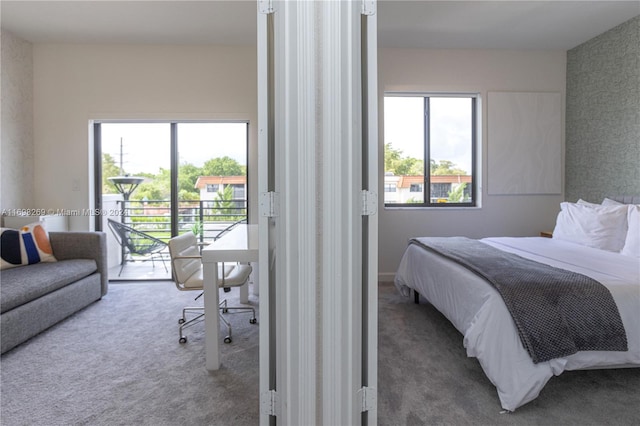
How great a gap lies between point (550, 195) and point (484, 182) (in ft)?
2.90

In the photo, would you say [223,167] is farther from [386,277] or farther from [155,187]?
[386,277]

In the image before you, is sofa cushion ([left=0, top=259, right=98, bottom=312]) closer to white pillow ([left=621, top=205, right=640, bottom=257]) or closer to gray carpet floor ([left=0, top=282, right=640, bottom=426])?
gray carpet floor ([left=0, top=282, right=640, bottom=426])

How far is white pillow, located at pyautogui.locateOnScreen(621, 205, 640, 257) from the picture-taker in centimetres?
253

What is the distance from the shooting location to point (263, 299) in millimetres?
1358

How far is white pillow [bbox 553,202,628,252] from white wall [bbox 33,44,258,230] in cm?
358

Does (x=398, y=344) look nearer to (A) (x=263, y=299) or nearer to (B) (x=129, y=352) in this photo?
(A) (x=263, y=299)

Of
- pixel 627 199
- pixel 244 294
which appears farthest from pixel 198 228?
pixel 627 199

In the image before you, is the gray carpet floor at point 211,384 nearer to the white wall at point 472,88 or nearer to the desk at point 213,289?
the desk at point 213,289

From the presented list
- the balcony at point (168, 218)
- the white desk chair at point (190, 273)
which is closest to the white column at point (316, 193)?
the white desk chair at point (190, 273)

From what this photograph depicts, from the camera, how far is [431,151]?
4234 millimetres

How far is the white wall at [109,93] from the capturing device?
3.87 m

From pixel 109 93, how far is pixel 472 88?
4.40m

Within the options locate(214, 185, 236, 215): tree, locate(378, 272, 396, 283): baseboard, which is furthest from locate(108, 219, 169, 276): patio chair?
locate(378, 272, 396, 283): baseboard

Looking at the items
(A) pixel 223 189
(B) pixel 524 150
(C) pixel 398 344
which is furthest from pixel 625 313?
(A) pixel 223 189
